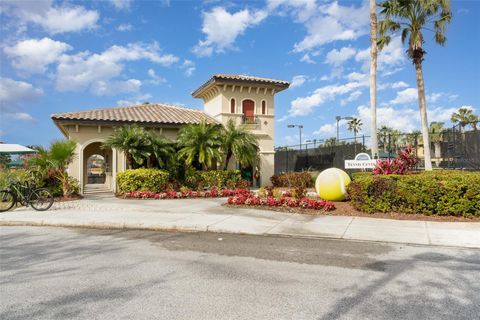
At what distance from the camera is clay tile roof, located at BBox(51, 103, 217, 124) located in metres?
18.5

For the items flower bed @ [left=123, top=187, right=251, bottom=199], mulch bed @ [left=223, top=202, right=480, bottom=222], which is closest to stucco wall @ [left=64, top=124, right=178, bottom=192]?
flower bed @ [left=123, top=187, right=251, bottom=199]

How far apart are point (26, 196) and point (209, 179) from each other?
8849 mm

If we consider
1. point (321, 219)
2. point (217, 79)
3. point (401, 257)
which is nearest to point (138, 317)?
point (401, 257)

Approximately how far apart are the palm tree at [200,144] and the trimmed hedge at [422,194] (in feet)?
28.4

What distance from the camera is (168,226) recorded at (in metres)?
9.27

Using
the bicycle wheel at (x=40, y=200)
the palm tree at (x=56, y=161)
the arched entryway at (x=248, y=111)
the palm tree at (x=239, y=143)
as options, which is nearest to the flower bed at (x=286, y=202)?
the palm tree at (x=239, y=143)

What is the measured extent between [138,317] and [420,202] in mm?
9308

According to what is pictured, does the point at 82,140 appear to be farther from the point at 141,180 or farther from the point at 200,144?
the point at 200,144

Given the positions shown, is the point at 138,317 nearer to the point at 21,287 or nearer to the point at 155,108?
the point at 21,287

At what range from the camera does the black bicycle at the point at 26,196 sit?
12.2 metres

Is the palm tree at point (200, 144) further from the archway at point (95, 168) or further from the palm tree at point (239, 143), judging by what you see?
the archway at point (95, 168)

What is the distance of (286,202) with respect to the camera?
12.3m

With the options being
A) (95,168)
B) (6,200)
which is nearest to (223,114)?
(6,200)

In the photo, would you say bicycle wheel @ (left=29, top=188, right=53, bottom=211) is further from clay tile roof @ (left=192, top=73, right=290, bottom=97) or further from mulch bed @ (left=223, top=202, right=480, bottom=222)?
clay tile roof @ (left=192, top=73, right=290, bottom=97)
